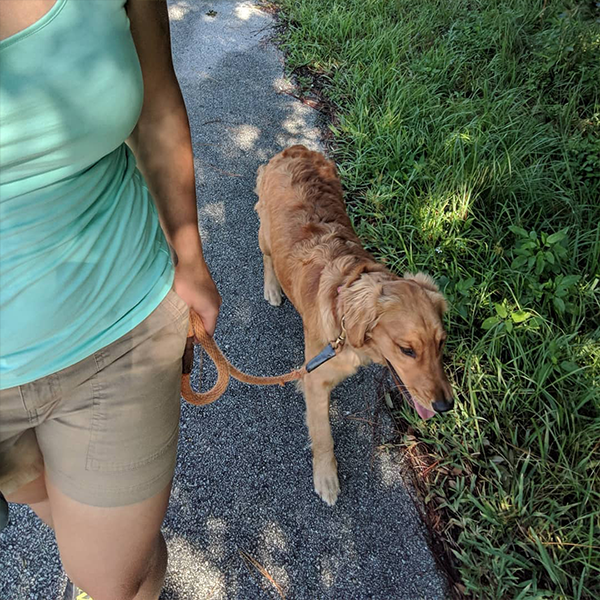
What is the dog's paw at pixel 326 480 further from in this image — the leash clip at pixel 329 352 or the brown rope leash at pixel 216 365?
the brown rope leash at pixel 216 365

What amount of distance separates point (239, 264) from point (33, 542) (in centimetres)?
210

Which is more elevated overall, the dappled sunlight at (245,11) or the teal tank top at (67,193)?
the teal tank top at (67,193)

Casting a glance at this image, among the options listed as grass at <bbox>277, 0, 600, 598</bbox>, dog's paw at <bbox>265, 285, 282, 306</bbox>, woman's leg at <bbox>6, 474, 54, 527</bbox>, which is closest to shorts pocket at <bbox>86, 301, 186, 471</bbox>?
woman's leg at <bbox>6, 474, 54, 527</bbox>

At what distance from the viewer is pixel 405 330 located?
1963 mm

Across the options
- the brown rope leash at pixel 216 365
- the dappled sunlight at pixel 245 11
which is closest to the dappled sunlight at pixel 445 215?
the brown rope leash at pixel 216 365

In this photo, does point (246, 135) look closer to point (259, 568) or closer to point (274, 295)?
point (274, 295)

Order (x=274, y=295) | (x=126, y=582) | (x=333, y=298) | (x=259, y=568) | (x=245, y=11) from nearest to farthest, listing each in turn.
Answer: (x=126, y=582), (x=259, y=568), (x=333, y=298), (x=274, y=295), (x=245, y=11)

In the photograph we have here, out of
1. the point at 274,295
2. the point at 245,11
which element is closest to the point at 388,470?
the point at 274,295

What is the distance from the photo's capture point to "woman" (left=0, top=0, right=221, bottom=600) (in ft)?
2.86

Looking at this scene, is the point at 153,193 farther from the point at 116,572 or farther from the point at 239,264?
the point at 239,264

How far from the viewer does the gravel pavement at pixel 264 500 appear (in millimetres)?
2041

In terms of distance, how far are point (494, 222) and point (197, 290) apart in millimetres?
2619

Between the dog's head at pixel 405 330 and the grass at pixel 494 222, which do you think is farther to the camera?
the grass at pixel 494 222

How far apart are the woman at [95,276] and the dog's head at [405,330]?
815 millimetres
